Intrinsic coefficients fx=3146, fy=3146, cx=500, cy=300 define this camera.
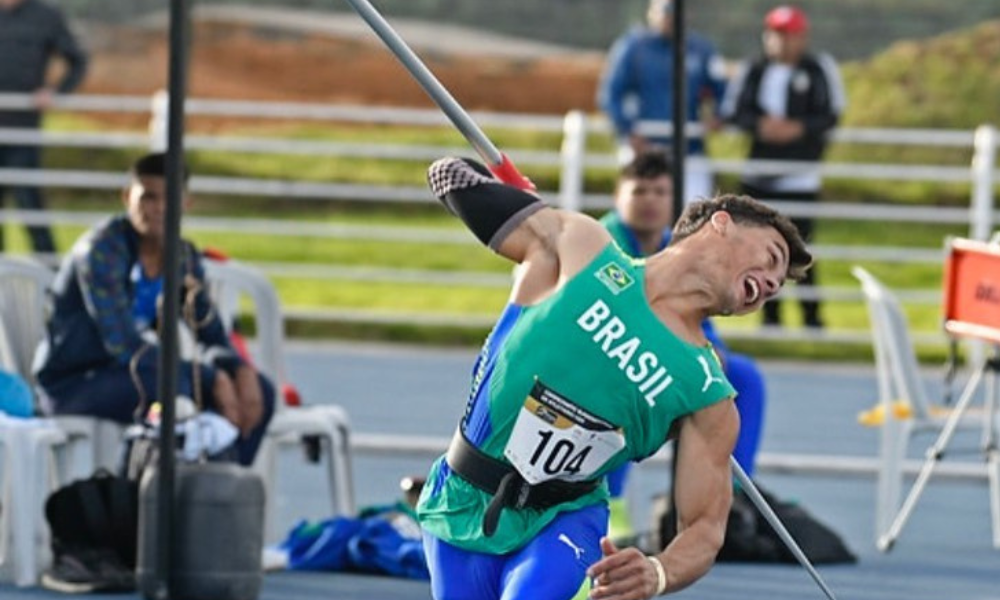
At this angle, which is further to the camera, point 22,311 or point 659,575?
point 22,311

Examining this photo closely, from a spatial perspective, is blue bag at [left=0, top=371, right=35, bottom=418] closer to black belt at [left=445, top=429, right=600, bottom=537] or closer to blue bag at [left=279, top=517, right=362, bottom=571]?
blue bag at [left=279, top=517, right=362, bottom=571]

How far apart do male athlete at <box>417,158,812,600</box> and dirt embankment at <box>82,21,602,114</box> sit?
Answer: 1976cm

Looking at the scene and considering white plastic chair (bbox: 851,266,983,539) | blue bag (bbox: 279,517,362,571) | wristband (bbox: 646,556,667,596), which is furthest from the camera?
white plastic chair (bbox: 851,266,983,539)

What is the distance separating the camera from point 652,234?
37.5ft

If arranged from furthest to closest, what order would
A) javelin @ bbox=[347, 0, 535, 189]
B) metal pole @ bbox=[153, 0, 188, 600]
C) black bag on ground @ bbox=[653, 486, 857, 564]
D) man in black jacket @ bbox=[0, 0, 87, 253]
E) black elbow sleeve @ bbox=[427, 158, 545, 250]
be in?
1. man in black jacket @ bbox=[0, 0, 87, 253]
2. black bag on ground @ bbox=[653, 486, 857, 564]
3. metal pole @ bbox=[153, 0, 188, 600]
4. javelin @ bbox=[347, 0, 535, 189]
5. black elbow sleeve @ bbox=[427, 158, 545, 250]

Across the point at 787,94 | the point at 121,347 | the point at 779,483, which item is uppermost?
the point at 787,94

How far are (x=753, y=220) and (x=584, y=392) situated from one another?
537 millimetres

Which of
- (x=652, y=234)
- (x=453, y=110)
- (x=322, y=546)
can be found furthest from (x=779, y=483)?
(x=453, y=110)

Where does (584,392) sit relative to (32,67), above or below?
below

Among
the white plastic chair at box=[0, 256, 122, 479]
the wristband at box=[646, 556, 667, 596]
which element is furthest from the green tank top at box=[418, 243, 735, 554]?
the white plastic chair at box=[0, 256, 122, 479]

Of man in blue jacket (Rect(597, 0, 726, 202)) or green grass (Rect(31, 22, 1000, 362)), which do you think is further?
green grass (Rect(31, 22, 1000, 362))

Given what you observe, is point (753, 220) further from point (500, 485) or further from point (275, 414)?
point (275, 414)

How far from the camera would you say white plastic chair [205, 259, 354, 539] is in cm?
A: 1184

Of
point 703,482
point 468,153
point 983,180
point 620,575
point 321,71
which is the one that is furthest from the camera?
point 321,71
